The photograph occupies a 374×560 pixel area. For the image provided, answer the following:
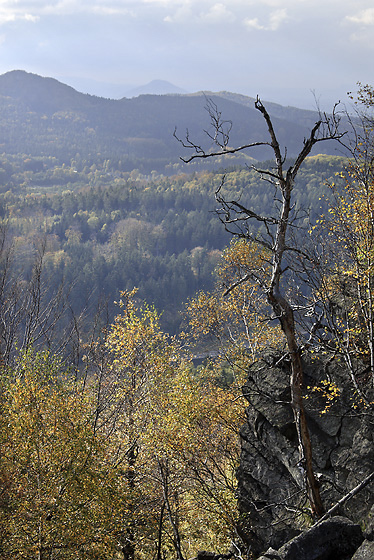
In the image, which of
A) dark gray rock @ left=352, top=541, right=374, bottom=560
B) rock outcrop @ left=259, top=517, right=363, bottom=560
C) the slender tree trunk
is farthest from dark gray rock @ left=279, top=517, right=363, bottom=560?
the slender tree trunk

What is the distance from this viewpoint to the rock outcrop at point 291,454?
14.6 m

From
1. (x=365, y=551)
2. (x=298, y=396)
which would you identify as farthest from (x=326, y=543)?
(x=298, y=396)

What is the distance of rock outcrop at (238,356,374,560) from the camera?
14641mm

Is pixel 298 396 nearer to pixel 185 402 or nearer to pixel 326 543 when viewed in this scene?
pixel 326 543

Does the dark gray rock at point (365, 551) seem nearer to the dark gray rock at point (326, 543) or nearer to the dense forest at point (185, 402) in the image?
the dark gray rock at point (326, 543)

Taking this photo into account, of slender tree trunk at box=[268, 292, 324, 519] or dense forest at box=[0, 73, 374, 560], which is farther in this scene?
dense forest at box=[0, 73, 374, 560]

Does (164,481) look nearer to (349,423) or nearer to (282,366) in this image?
(282,366)

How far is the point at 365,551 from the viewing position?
949 centimetres

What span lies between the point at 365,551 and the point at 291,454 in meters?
8.01

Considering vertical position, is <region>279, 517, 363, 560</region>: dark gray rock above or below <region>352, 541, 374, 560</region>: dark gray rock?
below

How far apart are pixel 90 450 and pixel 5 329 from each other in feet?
49.6

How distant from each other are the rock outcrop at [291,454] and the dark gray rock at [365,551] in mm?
3948

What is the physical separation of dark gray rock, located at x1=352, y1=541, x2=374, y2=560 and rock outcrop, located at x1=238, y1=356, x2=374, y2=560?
155 inches

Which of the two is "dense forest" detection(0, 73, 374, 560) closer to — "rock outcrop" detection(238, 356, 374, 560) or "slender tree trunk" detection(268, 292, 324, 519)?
"slender tree trunk" detection(268, 292, 324, 519)
